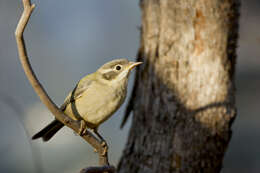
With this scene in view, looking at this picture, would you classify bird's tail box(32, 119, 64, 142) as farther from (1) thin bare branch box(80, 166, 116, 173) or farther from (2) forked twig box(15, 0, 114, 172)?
(1) thin bare branch box(80, 166, 116, 173)

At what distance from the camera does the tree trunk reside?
17.0ft

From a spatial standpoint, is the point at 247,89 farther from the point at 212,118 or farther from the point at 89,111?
the point at 89,111

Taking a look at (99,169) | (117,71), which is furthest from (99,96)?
(99,169)

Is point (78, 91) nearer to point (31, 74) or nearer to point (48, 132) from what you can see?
point (48, 132)

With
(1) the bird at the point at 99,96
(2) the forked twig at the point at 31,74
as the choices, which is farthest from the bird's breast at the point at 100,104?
(2) the forked twig at the point at 31,74

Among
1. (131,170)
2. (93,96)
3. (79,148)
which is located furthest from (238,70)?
(93,96)

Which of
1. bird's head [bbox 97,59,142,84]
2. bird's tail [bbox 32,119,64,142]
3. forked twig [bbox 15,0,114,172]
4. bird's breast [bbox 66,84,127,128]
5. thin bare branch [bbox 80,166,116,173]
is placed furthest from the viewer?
bird's tail [bbox 32,119,64,142]

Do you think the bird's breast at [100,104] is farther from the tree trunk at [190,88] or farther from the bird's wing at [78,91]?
the tree trunk at [190,88]

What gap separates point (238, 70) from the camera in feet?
30.4

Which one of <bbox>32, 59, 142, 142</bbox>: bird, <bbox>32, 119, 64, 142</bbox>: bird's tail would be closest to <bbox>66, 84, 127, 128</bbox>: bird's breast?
<bbox>32, 59, 142, 142</bbox>: bird

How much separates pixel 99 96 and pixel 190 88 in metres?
1.57

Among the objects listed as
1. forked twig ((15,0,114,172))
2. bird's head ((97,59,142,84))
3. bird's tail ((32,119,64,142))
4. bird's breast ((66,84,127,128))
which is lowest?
bird's tail ((32,119,64,142))

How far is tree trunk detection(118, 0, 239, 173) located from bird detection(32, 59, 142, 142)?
1.14 m

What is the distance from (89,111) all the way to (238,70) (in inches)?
239
